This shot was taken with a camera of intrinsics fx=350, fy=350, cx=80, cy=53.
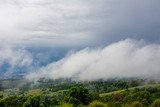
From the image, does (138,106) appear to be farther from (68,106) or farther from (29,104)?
(29,104)

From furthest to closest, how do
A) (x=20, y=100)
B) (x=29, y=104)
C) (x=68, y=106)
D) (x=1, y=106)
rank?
(x=20, y=100)
(x=1, y=106)
(x=29, y=104)
(x=68, y=106)

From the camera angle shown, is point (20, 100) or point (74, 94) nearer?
point (74, 94)

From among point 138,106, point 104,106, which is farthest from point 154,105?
point 104,106

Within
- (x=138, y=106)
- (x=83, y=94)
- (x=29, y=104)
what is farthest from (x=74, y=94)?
(x=138, y=106)

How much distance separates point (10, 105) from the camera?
119750mm

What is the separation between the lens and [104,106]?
38000 mm

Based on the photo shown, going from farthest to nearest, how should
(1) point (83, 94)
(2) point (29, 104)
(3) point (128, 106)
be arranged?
1. (2) point (29, 104)
2. (1) point (83, 94)
3. (3) point (128, 106)

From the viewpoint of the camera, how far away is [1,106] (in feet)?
349

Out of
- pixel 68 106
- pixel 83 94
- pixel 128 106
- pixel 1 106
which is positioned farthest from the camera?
pixel 1 106

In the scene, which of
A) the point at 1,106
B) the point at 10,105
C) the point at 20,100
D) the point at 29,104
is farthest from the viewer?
the point at 20,100

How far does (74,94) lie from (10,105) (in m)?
49.6

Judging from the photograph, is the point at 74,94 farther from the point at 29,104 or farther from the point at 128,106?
the point at 128,106

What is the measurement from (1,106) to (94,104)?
73353 mm

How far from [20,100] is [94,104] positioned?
315 feet
